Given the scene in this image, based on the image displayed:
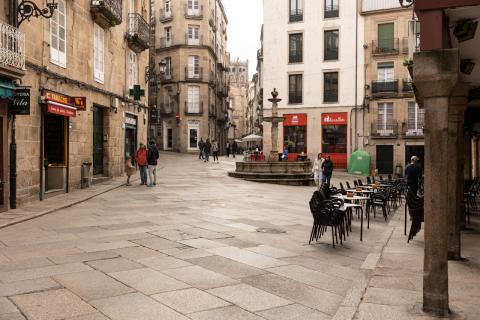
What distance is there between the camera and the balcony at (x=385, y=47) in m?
34.2

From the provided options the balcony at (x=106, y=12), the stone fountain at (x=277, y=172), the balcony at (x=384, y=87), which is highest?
the balcony at (x=106, y=12)

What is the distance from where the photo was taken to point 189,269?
21.4 feet

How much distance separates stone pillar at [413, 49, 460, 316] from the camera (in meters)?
4.82

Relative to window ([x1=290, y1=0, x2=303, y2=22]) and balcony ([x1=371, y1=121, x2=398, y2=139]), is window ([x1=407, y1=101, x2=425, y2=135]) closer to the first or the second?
balcony ([x1=371, y1=121, x2=398, y2=139])

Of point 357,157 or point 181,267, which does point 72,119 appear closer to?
point 181,267

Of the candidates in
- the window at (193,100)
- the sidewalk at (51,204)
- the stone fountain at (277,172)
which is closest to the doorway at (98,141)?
the sidewalk at (51,204)

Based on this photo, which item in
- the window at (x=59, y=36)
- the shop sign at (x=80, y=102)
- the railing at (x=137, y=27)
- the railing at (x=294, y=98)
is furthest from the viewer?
the railing at (x=294, y=98)

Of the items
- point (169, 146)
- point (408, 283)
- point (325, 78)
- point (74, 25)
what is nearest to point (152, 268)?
point (408, 283)

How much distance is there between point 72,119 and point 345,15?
2512cm

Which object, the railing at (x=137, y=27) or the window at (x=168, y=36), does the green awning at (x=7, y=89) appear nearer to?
the railing at (x=137, y=27)

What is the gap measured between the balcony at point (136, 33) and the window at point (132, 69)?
1.03 ft

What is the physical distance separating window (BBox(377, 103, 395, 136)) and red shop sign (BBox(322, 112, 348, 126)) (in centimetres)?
239

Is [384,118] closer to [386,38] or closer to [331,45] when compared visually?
[386,38]

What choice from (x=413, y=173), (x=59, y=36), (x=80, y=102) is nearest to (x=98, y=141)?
(x=80, y=102)
